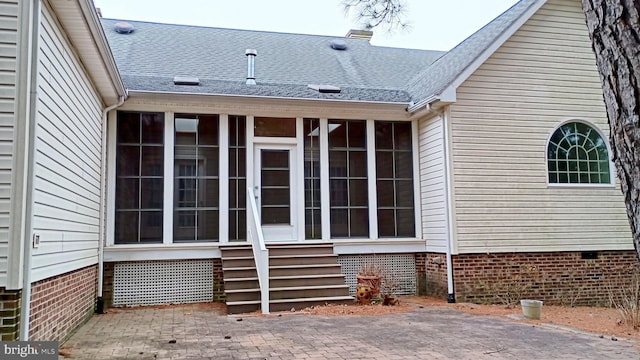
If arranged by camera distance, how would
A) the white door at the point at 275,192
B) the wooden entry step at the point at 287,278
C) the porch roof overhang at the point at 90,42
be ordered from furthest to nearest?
the white door at the point at 275,192 < the wooden entry step at the point at 287,278 < the porch roof overhang at the point at 90,42

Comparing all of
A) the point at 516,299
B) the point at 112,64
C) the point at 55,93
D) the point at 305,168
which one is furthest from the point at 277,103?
the point at 516,299

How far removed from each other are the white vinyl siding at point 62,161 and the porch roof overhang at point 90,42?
4.1 inches

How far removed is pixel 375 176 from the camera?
29.7 feet

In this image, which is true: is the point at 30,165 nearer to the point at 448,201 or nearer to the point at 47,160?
the point at 47,160

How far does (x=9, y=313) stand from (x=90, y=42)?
10.1ft

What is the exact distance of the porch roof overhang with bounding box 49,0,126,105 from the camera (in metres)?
4.74

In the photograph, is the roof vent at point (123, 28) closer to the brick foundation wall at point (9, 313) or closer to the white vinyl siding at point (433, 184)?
the white vinyl siding at point (433, 184)

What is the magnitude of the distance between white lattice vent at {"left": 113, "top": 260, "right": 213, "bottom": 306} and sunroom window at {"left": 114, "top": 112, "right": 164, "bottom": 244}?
1.48ft

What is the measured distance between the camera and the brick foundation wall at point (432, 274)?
8.27m

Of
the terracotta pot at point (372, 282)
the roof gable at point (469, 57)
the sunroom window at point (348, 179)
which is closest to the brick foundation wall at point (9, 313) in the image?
the terracotta pot at point (372, 282)

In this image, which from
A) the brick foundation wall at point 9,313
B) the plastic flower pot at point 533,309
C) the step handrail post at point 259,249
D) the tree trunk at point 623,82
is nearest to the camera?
the tree trunk at point 623,82

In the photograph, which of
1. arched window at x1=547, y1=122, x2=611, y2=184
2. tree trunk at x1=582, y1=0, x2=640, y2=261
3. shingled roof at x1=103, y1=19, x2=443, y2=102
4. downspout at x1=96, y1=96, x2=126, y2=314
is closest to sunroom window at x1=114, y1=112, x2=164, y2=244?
downspout at x1=96, y1=96, x2=126, y2=314

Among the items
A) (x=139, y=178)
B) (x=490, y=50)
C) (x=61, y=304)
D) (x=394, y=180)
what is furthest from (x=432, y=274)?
(x=61, y=304)

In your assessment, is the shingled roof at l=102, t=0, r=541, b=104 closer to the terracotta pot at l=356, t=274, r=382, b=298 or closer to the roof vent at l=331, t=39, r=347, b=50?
the roof vent at l=331, t=39, r=347, b=50
